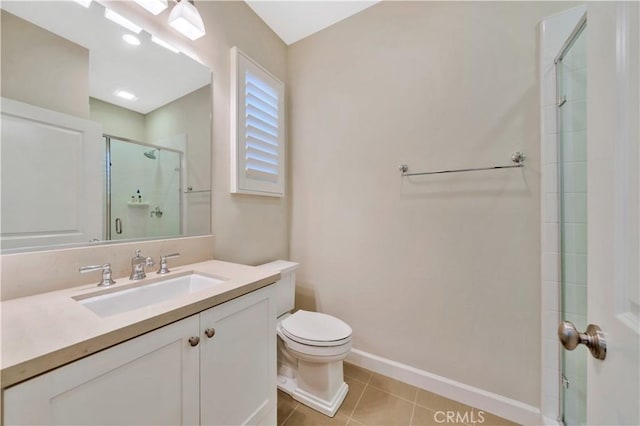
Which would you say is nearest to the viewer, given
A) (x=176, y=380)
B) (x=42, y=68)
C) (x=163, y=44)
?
(x=176, y=380)

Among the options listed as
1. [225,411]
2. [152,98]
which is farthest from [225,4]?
[225,411]

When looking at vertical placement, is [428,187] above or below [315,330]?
above

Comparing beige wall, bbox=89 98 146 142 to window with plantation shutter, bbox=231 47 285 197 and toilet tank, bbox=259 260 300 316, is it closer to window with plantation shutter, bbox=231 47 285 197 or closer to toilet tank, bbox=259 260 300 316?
window with plantation shutter, bbox=231 47 285 197

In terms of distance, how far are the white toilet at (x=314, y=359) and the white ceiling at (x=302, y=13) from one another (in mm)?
Answer: 1970

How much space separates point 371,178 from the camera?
1700mm

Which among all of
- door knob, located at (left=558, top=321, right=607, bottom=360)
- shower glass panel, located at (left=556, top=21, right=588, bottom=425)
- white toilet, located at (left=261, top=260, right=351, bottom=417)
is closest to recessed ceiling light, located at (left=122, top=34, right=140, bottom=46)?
white toilet, located at (left=261, top=260, right=351, bottom=417)

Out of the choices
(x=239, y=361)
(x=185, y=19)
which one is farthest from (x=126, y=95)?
(x=239, y=361)

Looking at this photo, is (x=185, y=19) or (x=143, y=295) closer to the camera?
(x=143, y=295)

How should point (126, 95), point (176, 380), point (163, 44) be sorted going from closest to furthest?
point (176, 380)
point (126, 95)
point (163, 44)

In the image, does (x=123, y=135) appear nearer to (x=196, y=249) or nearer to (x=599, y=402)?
(x=196, y=249)

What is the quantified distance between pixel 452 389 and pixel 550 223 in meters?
1.09

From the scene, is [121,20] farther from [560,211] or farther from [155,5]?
[560,211]

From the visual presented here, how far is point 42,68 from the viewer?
86 cm

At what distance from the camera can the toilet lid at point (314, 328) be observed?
1.34m
